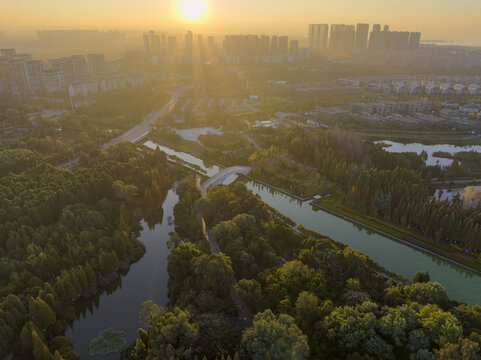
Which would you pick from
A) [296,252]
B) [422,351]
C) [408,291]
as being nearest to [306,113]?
[296,252]

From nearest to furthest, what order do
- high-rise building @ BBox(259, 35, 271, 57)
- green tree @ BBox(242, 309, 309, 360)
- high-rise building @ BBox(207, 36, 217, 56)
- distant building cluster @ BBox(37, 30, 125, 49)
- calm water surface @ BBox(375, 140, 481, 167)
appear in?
green tree @ BBox(242, 309, 309, 360), calm water surface @ BBox(375, 140, 481, 167), high-rise building @ BBox(259, 35, 271, 57), high-rise building @ BBox(207, 36, 217, 56), distant building cluster @ BBox(37, 30, 125, 49)

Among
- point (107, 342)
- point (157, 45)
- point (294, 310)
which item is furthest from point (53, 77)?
point (294, 310)

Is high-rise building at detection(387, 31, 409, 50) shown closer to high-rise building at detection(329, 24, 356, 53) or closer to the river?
high-rise building at detection(329, 24, 356, 53)

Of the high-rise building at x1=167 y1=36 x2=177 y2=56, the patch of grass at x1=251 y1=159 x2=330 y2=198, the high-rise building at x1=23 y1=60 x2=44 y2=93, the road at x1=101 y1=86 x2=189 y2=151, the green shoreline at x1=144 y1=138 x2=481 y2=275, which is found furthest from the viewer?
the high-rise building at x1=167 y1=36 x2=177 y2=56

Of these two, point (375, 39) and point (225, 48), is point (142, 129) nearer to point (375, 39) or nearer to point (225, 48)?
point (225, 48)

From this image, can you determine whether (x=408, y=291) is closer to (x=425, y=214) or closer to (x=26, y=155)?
(x=425, y=214)

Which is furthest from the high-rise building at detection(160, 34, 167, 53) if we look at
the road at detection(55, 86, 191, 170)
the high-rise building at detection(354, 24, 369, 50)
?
the high-rise building at detection(354, 24, 369, 50)

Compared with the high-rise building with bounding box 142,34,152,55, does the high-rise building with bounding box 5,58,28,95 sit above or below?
below

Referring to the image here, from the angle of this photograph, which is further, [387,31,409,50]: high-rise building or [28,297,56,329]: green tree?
[387,31,409,50]: high-rise building

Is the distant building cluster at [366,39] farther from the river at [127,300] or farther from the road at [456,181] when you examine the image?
the river at [127,300]
